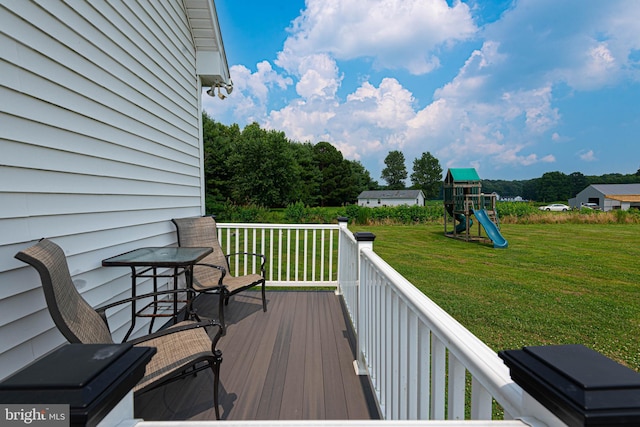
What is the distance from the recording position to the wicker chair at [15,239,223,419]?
4.99ft

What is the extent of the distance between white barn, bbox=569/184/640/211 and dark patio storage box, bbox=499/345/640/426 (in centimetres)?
5192

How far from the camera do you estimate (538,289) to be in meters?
5.16

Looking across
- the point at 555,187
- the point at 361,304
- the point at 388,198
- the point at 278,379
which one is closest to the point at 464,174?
the point at 361,304

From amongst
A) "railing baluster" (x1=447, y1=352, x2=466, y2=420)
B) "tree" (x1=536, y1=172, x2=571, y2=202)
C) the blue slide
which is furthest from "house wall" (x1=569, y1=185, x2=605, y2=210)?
"railing baluster" (x1=447, y1=352, x2=466, y2=420)

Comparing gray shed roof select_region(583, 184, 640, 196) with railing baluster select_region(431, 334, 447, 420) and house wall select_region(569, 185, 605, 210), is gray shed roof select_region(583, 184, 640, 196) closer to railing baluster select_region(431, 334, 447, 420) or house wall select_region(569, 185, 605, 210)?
house wall select_region(569, 185, 605, 210)

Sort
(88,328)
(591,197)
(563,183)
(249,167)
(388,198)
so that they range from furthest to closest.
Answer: (563,183), (388,198), (591,197), (249,167), (88,328)

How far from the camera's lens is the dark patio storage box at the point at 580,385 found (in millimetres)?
457

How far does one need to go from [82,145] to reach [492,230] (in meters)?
11.3

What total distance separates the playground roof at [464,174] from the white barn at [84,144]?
1130cm

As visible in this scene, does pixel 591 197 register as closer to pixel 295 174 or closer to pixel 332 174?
pixel 332 174

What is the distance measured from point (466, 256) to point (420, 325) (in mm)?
8009

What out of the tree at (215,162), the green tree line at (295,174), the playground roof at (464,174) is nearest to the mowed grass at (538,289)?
the playground roof at (464,174)

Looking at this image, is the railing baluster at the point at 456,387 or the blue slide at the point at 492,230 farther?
the blue slide at the point at 492,230

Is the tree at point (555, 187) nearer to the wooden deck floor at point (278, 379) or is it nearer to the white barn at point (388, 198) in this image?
the white barn at point (388, 198)
